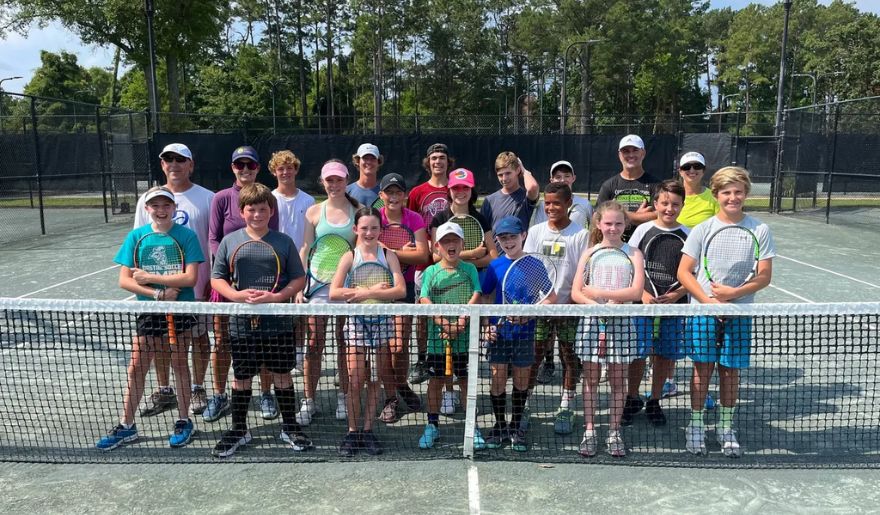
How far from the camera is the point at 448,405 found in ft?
15.4

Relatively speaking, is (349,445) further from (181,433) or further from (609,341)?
(609,341)

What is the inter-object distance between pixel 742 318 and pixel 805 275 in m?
6.29

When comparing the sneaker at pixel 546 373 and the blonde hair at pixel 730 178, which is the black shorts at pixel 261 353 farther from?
the blonde hair at pixel 730 178

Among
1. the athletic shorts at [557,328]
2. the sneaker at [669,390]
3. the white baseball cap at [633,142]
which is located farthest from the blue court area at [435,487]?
the white baseball cap at [633,142]

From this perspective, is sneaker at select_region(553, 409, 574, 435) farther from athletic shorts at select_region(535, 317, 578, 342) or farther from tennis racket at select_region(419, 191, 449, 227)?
tennis racket at select_region(419, 191, 449, 227)

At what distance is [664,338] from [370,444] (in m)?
2.01

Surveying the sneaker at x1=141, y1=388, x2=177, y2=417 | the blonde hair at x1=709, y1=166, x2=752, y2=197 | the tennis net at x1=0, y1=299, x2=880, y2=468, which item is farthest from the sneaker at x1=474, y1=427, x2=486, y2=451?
the sneaker at x1=141, y1=388, x2=177, y2=417

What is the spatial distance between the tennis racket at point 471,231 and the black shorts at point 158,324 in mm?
1942

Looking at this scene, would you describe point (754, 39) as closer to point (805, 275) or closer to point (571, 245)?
point (805, 275)

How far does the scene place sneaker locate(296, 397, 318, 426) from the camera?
449cm

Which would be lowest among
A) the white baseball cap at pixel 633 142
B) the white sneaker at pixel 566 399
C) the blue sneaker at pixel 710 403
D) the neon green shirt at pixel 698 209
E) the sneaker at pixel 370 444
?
the sneaker at pixel 370 444

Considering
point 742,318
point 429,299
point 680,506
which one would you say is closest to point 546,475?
point 680,506

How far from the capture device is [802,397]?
488cm

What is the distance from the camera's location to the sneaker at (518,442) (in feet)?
13.3
